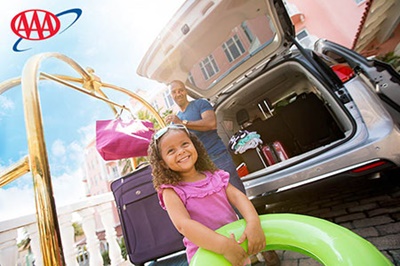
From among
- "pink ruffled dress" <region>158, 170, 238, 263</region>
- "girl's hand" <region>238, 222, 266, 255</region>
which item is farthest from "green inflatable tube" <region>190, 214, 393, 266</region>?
"pink ruffled dress" <region>158, 170, 238, 263</region>

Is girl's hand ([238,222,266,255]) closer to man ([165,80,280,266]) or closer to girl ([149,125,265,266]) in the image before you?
girl ([149,125,265,266])

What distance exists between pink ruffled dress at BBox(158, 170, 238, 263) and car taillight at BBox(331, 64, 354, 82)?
54.4 inches

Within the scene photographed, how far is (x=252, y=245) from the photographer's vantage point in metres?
0.74

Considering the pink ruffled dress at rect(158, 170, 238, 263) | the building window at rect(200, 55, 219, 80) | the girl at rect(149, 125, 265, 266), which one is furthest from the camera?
the building window at rect(200, 55, 219, 80)

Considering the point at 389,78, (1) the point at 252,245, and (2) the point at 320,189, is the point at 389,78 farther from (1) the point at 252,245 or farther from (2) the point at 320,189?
(1) the point at 252,245

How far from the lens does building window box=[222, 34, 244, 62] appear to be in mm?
2348

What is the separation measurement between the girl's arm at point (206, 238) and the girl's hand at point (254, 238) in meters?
0.03

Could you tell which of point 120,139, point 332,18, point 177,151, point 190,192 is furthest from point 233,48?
point 332,18

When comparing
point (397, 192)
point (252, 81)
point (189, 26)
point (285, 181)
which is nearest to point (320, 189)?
point (285, 181)

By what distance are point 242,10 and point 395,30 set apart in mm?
10331

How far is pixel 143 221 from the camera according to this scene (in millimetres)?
1801

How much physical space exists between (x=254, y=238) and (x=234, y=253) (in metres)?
0.10

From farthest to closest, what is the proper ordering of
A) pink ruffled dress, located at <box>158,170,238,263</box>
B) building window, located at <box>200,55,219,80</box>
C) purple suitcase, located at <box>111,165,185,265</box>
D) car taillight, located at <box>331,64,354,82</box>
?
building window, located at <box>200,55,219,80</box>
purple suitcase, located at <box>111,165,185,265</box>
car taillight, located at <box>331,64,354,82</box>
pink ruffled dress, located at <box>158,170,238,263</box>

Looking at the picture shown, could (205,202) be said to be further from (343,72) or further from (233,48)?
(233,48)
